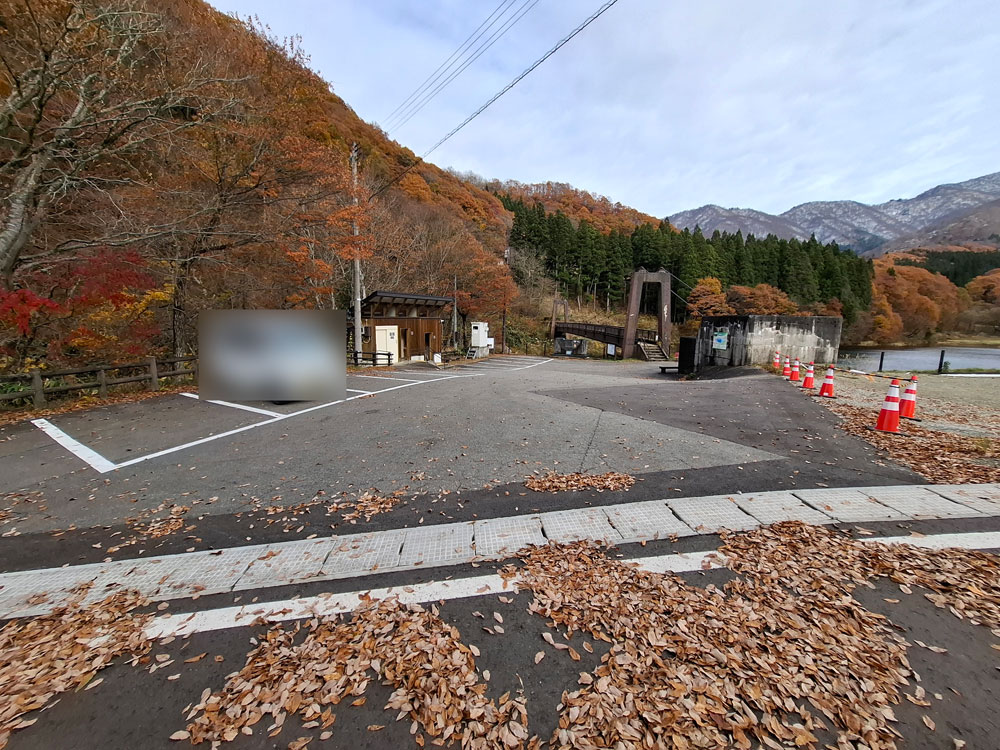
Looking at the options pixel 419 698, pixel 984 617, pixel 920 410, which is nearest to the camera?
pixel 419 698

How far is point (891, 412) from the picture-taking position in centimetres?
534

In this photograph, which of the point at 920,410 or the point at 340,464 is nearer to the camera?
the point at 340,464

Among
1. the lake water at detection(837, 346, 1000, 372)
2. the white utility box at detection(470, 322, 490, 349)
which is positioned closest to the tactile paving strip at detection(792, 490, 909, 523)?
the lake water at detection(837, 346, 1000, 372)

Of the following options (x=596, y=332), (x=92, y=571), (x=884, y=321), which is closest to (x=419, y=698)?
(x=92, y=571)

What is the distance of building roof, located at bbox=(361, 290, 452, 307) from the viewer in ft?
63.2

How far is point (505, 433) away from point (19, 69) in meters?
10.4

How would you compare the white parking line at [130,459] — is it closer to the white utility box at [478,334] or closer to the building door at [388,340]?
the building door at [388,340]

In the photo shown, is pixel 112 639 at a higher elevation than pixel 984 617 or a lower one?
lower

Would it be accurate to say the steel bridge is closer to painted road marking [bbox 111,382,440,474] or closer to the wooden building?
the wooden building

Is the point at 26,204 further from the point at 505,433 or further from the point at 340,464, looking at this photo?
the point at 505,433

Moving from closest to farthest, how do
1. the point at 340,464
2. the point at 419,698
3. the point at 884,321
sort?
the point at 419,698 → the point at 340,464 → the point at 884,321

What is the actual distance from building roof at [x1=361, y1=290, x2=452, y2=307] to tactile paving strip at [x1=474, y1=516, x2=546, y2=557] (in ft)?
57.3

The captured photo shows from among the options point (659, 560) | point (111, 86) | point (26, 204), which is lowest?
point (659, 560)

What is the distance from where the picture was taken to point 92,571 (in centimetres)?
285
